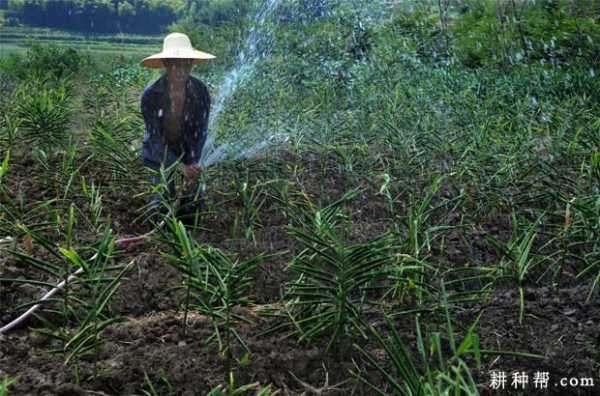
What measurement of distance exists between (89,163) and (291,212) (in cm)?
180

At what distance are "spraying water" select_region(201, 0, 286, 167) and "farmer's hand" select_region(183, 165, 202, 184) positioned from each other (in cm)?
72

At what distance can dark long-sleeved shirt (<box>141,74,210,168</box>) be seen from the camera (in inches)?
175

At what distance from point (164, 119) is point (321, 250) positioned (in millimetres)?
1925

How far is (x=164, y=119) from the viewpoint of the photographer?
176 inches

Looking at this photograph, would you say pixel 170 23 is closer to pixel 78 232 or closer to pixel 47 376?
pixel 78 232

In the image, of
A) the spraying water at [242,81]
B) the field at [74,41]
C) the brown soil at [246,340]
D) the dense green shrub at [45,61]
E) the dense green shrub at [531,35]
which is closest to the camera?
the brown soil at [246,340]

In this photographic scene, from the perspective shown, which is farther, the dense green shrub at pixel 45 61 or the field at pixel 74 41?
the field at pixel 74 41

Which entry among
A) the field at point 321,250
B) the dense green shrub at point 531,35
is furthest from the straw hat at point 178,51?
the dense green shrub at point 531,35

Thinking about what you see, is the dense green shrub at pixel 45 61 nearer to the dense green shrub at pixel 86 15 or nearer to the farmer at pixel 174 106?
the dense green shrub at pixel 86 15

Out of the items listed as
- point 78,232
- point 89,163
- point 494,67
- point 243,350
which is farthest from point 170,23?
point 243,350

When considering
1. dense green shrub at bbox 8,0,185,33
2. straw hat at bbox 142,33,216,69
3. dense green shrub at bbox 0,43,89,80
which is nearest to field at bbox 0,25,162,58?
dense green shrub at bbox 8,0,185,33

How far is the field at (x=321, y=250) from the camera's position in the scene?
2.44m

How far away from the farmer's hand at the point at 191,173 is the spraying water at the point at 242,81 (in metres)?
0.72

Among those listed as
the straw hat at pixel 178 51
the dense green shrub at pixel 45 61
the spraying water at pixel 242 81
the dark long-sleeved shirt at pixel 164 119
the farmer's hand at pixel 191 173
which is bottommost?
the spraying water at pixel 242 81
